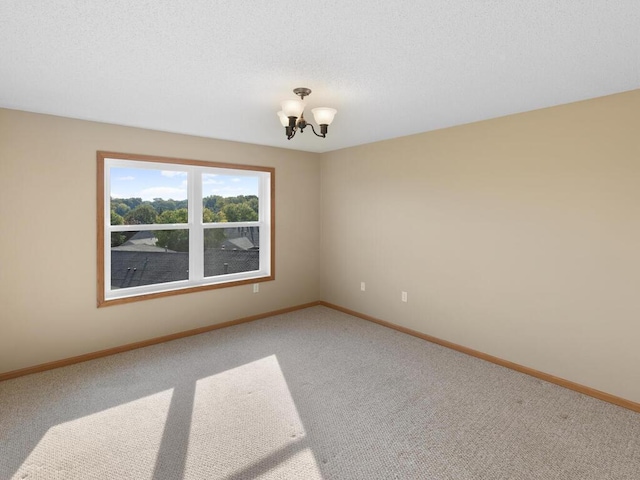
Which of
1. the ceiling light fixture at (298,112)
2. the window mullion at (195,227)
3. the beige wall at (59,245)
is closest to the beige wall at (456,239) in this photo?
the beige wall at (59,245)

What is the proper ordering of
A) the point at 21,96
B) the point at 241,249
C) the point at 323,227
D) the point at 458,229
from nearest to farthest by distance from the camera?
the point at 21,96, the point at 458,229, the point at 241,249, the point at 323,227

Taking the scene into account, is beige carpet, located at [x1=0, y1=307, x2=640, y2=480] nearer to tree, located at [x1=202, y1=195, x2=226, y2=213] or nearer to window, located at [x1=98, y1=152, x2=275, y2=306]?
window, located at [x1=98, y1=152, x2=275, y2=306]

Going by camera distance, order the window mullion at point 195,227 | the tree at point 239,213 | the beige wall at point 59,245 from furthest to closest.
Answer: the tree at point 239,213, the window mullion at point 195,227, the beige wall at point 59,245

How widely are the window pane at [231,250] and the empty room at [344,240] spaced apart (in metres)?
0.04

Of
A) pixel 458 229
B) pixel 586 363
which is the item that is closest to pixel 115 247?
pixel 458 229

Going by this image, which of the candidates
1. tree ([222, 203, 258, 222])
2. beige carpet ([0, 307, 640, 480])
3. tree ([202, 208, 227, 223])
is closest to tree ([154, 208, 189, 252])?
tree ([202, 208, 227, 223])

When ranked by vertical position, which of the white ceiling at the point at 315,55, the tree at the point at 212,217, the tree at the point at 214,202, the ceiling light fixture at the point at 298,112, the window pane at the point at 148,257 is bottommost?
the window pane at the point at 148,257

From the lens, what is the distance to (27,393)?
2.82m

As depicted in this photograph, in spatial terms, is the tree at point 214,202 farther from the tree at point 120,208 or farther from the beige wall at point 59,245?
the tree at point 120,208

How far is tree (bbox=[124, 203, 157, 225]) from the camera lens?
3828 millimetres

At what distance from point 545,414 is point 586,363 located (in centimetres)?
65

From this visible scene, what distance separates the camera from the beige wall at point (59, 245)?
306 centimetres

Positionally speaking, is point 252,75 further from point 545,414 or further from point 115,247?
point 545,414

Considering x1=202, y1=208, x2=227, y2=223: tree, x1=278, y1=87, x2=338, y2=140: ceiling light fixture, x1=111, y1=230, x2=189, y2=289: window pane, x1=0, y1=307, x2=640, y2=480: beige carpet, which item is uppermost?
x1=278, y1=87, x2=338, y2=140: ceiling light fixture
